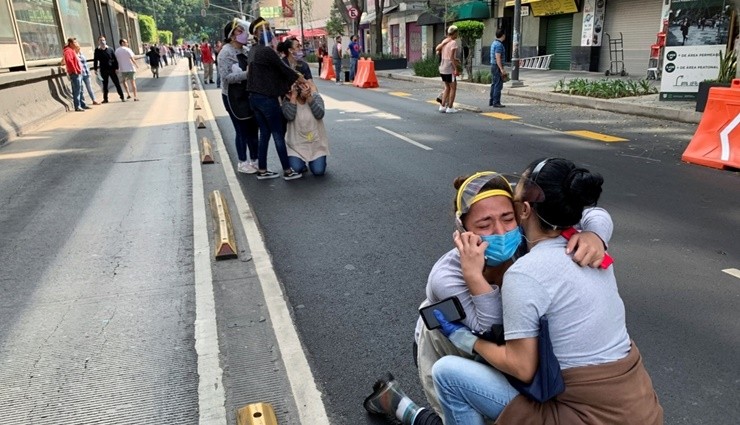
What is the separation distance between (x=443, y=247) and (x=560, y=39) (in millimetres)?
24016

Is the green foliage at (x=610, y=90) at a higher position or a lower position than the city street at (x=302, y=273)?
higher

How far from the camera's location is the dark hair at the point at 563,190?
183 centimetres

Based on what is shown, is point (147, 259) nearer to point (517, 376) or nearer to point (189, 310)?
point (189, 310)

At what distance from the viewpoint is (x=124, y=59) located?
60.8 ft

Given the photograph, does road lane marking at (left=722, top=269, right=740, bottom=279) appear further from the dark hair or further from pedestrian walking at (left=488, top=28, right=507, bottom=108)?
pedestrian walking at (left=488, top=28, right=507, bottom=108)

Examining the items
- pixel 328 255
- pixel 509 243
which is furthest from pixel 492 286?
pixel 328 255

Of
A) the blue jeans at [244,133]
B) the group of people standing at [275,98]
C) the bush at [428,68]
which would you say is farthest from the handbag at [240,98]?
the bush at [428,68]

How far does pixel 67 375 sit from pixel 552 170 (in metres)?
2.75

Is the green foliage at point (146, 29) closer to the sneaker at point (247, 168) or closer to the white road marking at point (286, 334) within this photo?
the sneaker at point (247, 168)

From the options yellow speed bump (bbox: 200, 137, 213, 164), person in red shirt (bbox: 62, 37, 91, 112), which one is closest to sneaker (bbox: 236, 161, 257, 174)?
yellow speed bump (bbox: 200, 137, 213, 164)

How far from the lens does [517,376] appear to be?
1.84 m

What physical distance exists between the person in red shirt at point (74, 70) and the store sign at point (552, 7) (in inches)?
751

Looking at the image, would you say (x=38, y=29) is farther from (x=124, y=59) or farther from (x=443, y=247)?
(x=443, y=247)

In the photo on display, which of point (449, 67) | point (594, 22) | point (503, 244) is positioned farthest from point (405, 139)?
point (594, 22)
